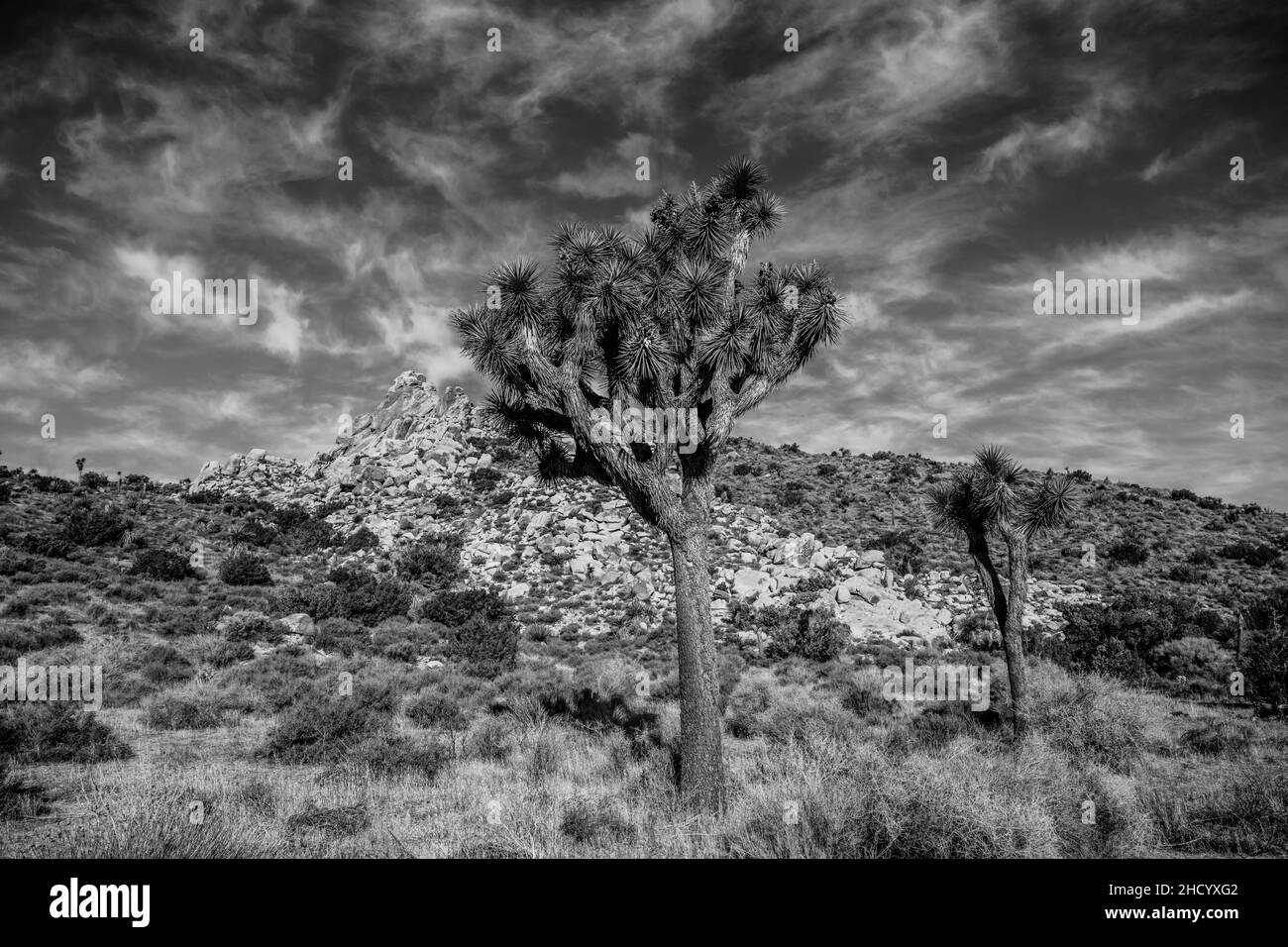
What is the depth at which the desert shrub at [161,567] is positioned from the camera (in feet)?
72.6

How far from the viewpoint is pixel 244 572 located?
2377cm

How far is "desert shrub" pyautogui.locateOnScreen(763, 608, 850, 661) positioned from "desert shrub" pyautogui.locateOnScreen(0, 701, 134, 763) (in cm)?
1615

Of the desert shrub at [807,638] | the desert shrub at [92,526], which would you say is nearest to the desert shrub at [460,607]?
the desert shrub at [807,638]

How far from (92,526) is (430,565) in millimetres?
13752

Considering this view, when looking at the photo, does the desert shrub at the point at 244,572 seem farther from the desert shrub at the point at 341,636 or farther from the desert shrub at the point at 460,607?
the desert shrub at the point at 460,607

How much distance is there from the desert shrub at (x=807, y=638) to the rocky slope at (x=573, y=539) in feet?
3.97

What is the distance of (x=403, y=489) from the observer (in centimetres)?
3984

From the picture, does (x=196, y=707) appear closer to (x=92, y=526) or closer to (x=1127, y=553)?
(x=92, y=526)

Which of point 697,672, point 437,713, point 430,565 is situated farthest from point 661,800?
point 430,565

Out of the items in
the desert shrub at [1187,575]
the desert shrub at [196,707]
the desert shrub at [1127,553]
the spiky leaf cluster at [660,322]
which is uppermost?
the spiky leaf cluster at [660,322]
